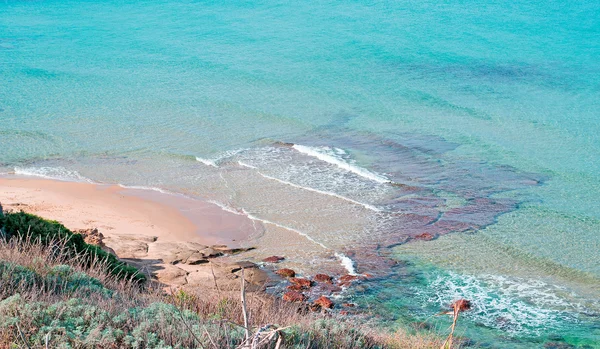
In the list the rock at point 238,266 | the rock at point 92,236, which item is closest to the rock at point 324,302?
the rock at point 238,266

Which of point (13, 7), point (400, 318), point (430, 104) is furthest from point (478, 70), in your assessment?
point (13, 7)

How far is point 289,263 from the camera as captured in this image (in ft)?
44.0

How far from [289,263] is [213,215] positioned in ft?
11.7

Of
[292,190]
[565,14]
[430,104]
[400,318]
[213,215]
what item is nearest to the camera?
[400,318]

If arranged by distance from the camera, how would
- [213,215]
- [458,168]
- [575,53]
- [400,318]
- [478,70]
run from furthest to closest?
[575,53] < [478,70] < [458,168] < [213,215] < [400,318]

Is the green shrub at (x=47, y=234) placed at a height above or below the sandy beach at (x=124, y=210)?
above

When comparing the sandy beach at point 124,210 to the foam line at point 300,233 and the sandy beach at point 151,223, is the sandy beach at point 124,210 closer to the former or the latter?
the sandy beach at point 151,223

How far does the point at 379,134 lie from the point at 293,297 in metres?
12.2

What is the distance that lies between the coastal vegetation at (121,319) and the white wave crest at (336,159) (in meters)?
10.1

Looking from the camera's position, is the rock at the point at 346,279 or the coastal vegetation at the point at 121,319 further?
the rock at the point at 346,279

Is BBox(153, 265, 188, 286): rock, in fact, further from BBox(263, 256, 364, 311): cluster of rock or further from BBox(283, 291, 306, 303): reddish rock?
BBox(283, 291, 306, 303): reddish rock

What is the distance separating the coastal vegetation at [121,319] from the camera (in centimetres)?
593

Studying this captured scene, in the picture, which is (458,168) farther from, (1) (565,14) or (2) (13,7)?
(2) (13,7)

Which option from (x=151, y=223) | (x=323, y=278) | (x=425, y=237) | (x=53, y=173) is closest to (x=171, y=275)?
(x=323, y=278)
